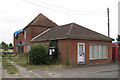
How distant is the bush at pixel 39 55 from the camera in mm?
11211

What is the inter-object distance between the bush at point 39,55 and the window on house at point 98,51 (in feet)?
15.9

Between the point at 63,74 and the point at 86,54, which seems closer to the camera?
the point at 63,74

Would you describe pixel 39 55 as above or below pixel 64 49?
below

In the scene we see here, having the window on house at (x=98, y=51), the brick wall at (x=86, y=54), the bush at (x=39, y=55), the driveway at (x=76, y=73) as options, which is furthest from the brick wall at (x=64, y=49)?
the window on house at (x=98, y=51)

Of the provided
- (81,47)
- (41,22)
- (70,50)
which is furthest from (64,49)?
(41,22)

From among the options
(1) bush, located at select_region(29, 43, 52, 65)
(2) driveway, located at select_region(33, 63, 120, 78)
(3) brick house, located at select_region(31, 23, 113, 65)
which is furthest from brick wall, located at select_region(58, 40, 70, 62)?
(2) driveway, located at select_region(33, 63, 120, 78)

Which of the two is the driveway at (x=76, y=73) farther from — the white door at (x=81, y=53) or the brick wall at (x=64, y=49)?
the white door at (x=81, y=53)

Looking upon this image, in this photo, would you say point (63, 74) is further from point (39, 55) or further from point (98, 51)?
point (98, 51)

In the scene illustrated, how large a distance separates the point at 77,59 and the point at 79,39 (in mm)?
2053

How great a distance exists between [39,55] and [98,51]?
680cm

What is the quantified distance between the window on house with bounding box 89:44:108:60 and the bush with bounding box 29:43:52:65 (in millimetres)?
4833

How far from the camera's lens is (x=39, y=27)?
2158 cm

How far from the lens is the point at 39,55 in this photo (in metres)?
11.1

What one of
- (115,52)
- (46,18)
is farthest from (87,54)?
(46,18)
